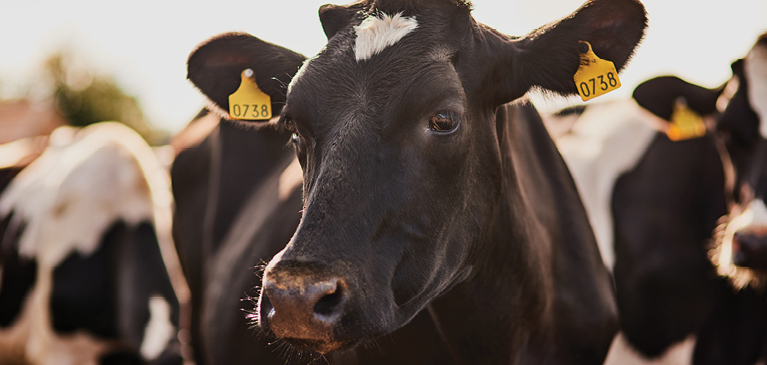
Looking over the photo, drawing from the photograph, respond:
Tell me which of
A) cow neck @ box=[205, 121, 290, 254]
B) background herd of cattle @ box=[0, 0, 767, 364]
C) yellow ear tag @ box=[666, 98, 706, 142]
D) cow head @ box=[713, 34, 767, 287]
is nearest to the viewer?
cow head @ box=[713, 34, 767, 287]

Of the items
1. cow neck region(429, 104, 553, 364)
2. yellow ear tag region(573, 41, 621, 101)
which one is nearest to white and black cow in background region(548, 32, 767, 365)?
cow neck region(429, 104, 553, 364)

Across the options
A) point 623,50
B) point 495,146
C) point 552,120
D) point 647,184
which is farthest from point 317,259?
point 552,120

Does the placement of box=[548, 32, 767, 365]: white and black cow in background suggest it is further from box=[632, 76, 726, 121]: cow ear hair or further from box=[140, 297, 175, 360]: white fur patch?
box=[140, 297, 175, 360]: white fur patch

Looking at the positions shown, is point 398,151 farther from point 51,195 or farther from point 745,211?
point 51,195

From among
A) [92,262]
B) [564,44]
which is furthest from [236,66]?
[92,262]

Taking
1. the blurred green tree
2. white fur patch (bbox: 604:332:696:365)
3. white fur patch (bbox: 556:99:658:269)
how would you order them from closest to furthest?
white fur patch (bbox: 604:332:696:365) < white fur patch (bbox: 556:99:658:269) < the blurred green tree

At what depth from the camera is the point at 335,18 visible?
2.20 metres

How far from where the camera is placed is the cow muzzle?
4.88 ft

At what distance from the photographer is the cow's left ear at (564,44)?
2.14 metres

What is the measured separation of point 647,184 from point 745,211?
1073mm

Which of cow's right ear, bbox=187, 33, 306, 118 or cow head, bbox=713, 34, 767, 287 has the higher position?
cow's right ear, bbox=187, 33, 306, 118

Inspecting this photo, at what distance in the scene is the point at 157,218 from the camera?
4.99 metres

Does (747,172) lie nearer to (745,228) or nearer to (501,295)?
(745,228)

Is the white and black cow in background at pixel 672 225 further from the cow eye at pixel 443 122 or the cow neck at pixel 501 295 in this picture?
the cow eye at pixel 443 122
